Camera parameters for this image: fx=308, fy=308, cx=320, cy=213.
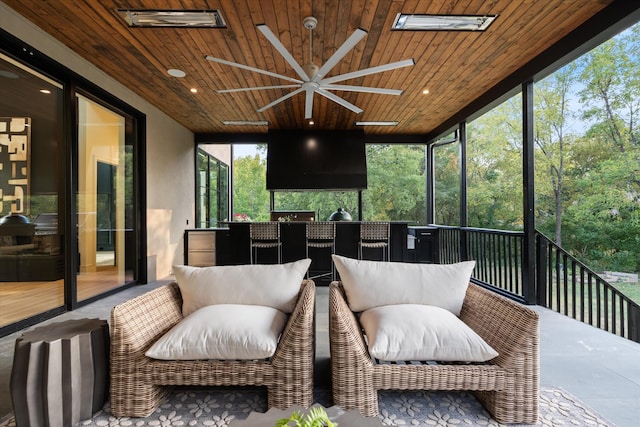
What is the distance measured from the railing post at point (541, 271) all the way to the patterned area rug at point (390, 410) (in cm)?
221

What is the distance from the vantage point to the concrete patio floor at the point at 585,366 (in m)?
1.70

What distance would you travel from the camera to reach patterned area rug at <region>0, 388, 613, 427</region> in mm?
1529

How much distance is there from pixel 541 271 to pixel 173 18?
15.5ft

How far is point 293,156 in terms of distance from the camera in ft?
21.1

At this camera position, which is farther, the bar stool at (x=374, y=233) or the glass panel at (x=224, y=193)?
the glass panel at (x=224, y=193)

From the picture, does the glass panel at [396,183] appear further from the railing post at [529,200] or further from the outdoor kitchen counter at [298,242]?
the railing post at [529,200]

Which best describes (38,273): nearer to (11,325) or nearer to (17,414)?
(11,325)

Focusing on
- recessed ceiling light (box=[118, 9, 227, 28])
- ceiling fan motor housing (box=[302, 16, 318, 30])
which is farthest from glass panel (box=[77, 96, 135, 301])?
ceiling fan motor housing (box=[302, 16, 318, 30])

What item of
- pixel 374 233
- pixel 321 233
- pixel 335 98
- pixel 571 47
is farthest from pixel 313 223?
pixel 571 47

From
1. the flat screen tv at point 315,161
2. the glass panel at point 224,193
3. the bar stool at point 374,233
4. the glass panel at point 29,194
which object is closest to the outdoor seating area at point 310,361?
the glass panel at point 29,194

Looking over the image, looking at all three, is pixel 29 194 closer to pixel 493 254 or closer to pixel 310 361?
pixel 310 361

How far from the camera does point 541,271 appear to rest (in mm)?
3639

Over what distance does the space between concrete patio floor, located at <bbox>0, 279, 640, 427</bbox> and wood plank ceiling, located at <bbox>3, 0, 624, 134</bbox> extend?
2852 mm

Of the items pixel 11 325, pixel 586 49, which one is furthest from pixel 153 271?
pixel 586 49
